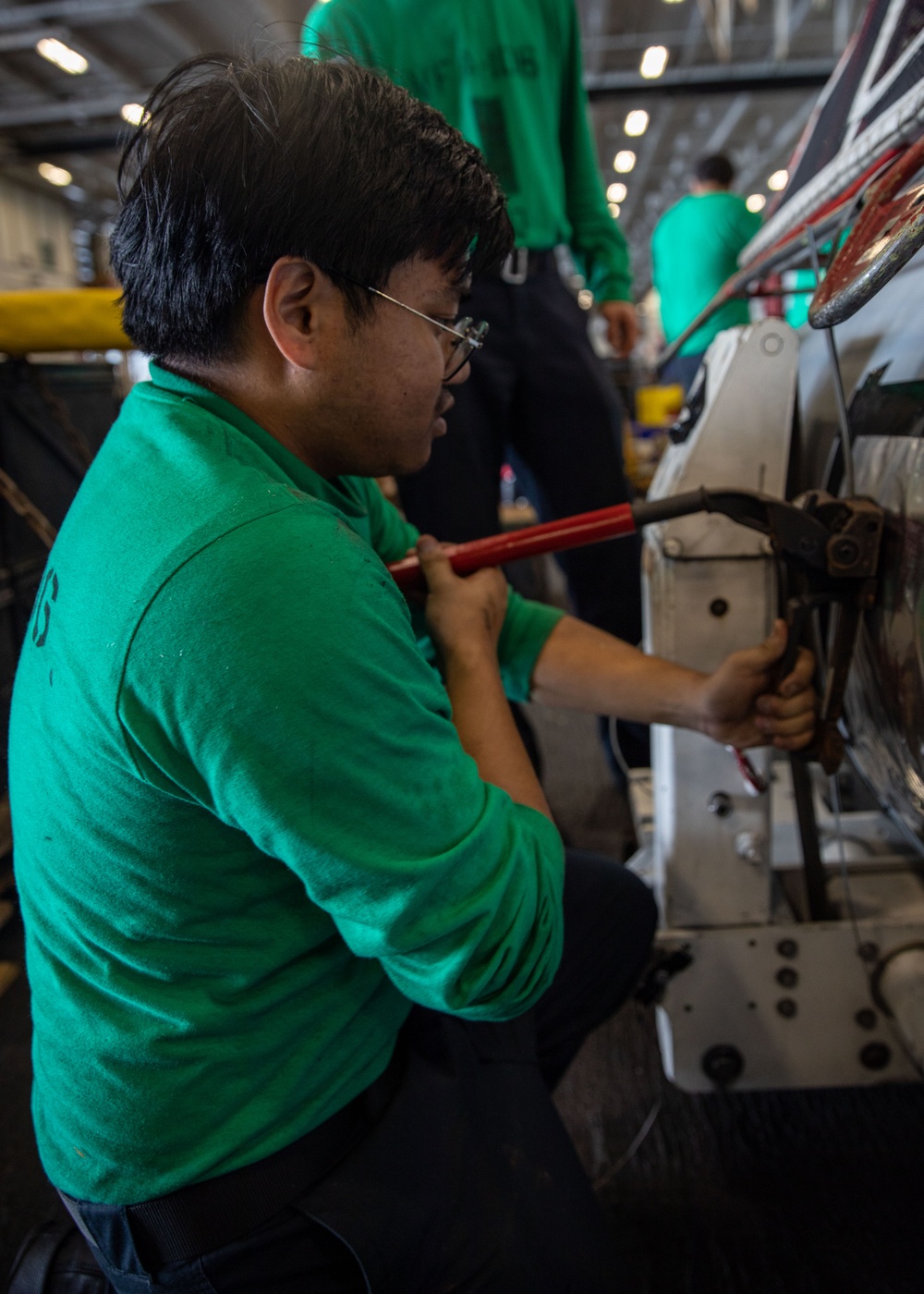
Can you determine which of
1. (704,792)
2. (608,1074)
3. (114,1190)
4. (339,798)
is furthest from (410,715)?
(608,1074)

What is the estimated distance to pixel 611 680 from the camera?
0.95 m

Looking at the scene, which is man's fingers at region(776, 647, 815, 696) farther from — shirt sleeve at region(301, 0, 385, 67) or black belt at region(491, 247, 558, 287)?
shirt sleeve at region(301, 0, 385, 67)

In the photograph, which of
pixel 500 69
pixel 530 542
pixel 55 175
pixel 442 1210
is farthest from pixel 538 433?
pixel 55 175

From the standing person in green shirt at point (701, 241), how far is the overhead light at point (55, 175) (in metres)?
8.46

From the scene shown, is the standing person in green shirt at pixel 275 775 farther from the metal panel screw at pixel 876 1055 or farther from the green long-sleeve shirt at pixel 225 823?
the metal panel screw at pixel 876 1055

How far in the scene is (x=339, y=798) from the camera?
50 cm

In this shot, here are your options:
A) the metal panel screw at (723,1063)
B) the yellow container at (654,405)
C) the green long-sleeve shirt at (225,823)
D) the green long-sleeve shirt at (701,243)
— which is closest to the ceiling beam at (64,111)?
the yellow container at (654,405)

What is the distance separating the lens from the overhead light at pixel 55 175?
9.14 meters

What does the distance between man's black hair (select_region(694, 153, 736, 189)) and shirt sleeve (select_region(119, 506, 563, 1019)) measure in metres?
3.28

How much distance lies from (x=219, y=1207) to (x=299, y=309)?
2.02ft

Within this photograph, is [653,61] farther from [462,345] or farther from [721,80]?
[462,345]

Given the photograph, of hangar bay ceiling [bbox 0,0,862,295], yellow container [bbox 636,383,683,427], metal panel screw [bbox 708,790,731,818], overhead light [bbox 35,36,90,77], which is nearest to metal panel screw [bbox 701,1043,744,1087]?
metal panel screw [bbox 708,790,731,818]

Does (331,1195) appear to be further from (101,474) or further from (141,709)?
(101,474)

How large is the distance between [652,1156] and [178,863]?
34.1 inches
